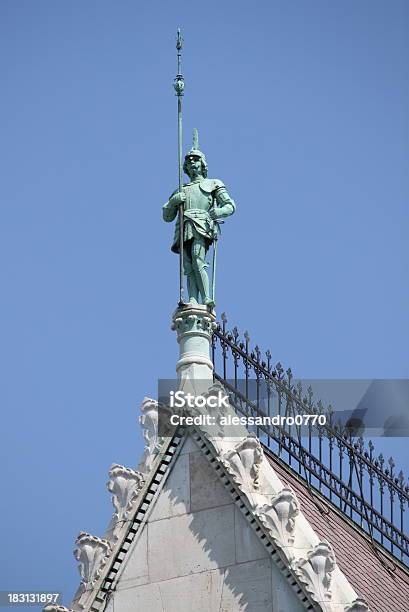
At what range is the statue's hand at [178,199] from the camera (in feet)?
155

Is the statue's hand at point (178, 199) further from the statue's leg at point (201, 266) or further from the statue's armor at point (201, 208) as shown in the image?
the statue's leg at point (201, 266)

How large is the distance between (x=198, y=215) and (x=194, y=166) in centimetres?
89

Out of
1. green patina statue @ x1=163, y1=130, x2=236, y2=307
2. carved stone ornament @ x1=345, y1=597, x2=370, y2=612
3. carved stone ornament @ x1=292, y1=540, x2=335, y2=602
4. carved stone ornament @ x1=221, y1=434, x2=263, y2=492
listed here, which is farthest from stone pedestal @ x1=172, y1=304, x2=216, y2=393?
carved stone ornament @ x1=345, y1=597, x2=370, y2=612

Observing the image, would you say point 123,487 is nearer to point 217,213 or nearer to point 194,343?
point 194,343

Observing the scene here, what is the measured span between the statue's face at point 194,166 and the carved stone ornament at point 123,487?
482 centimetres

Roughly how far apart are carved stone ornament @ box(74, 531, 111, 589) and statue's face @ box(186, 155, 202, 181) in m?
5.88

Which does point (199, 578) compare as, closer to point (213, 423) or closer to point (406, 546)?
point (213, 423)

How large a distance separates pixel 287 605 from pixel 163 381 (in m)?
4.94

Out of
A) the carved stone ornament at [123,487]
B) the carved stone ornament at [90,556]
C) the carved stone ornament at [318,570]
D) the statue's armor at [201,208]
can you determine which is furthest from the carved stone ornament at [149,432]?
the carved stone ornament at [318,570]

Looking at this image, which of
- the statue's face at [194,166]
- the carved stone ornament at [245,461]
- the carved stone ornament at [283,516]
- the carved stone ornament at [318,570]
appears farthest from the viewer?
the statue's face at [194,166]

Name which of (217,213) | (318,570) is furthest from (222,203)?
(318,570)

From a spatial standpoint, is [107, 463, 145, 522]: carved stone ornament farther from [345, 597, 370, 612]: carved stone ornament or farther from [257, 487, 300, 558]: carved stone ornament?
[345, 597, 370, 612]: carved stone ornament

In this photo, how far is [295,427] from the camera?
48.3 meters

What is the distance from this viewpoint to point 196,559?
145 ft
